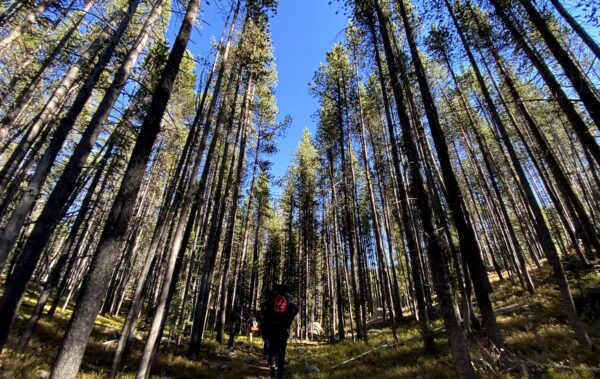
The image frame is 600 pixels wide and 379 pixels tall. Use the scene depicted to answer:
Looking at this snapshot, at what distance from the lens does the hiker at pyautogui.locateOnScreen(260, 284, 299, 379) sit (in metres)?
6.59

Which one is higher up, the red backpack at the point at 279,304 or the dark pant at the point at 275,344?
the red backpack at the point at 279,304

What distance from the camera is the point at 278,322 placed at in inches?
265

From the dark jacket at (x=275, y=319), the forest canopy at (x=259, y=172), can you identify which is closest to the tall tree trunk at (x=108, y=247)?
the forest canopy at (x=259, y=172)

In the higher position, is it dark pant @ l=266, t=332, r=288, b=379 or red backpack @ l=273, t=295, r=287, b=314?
red backpack @ l=273, t=295, r=287, b=314

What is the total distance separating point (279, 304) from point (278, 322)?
41 cm

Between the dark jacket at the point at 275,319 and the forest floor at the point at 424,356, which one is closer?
the forest floor at the point at 424,356

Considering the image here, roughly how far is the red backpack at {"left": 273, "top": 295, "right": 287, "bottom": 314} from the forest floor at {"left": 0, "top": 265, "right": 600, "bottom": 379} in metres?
2.66

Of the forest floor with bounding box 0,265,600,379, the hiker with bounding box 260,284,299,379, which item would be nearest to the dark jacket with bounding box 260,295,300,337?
the hiker with bounding box 260,284,299,379

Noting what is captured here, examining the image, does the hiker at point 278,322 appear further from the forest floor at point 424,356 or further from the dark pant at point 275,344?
the forest floor at point 424,356

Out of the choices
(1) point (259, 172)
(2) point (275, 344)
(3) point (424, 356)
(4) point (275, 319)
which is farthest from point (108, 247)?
(1) point (259, 172)

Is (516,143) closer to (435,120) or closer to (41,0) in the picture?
(435,120)

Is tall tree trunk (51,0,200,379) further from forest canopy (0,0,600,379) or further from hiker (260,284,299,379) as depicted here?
hiker (260,284,299,379)

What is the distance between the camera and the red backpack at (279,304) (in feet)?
22.6

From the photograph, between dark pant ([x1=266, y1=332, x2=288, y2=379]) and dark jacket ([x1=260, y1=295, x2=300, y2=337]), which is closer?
dark pant ([x1=266, y1=332, x2=288, y2=379])
